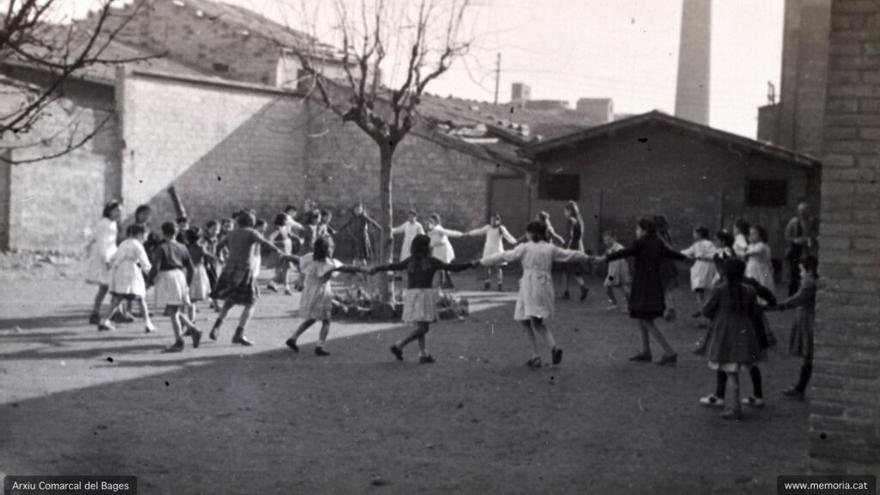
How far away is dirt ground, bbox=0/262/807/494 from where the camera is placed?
653cm

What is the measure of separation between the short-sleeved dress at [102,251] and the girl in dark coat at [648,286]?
6.91 meters

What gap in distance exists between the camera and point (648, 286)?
11.1 metres

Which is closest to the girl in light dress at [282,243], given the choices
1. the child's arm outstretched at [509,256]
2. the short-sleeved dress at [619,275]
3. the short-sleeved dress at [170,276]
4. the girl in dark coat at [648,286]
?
the short-sleeved dress at [170,276]

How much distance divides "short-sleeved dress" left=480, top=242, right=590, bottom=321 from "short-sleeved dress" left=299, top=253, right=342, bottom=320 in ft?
7.17

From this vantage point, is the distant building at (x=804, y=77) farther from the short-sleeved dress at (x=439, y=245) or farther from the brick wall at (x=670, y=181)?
the short-sleeved dress at (x=439, y=245)

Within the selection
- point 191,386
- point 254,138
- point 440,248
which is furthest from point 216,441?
point 254,138

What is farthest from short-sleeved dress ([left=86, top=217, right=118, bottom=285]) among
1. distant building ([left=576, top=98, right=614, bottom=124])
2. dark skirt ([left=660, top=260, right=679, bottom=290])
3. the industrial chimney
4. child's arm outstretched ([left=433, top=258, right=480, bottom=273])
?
the industrial chimney

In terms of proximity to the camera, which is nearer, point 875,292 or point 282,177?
point 875,292

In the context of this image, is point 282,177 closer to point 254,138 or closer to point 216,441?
point 254,138

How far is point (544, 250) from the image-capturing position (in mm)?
10992

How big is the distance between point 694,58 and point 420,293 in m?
44.7

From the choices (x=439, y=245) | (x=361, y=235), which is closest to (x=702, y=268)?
(x=439, y=245)

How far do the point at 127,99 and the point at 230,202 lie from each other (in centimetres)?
421

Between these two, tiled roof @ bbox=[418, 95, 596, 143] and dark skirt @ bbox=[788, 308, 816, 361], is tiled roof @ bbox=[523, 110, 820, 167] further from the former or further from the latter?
dark skirt @ bbox=[788, 308, 816, 361]
